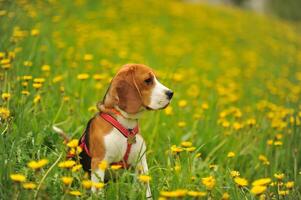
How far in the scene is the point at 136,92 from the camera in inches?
110

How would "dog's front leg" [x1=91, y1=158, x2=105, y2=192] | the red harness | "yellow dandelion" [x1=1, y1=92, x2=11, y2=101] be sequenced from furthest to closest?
"yellow dandelion" [x1=1, y1=92, x2=11, y2=101]
the red harness
"dog's front leg" [x1=91, y1=158, x2=105, y2=192]

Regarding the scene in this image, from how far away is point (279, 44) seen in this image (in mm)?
12125

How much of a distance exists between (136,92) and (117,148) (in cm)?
33

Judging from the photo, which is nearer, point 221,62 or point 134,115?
point 134,115

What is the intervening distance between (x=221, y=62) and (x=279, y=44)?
4.37 meters

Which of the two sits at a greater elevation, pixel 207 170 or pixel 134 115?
pixel 134 115

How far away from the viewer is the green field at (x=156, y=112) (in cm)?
271

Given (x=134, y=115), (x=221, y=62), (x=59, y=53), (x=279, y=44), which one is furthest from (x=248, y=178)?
(x=279, y=44)

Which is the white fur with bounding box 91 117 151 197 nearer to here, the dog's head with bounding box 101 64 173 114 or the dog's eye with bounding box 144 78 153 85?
the dog's head with bounding box 101 64 173 114

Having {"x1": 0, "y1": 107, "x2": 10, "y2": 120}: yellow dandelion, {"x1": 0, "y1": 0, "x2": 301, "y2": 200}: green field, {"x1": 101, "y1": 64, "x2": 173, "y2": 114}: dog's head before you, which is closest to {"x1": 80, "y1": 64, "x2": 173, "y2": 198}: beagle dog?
{"x1": 101, "y1": 64, "x2": 173, "y2": 114}: dog's head

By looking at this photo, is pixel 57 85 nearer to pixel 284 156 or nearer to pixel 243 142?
pixel 243 142

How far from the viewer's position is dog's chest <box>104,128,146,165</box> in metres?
2.70

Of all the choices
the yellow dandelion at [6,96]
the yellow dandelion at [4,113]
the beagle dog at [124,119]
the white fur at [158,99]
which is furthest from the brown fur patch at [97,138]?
the yellow dandelion at [6,96]

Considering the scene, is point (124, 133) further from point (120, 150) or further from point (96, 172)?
point (96, 172)
